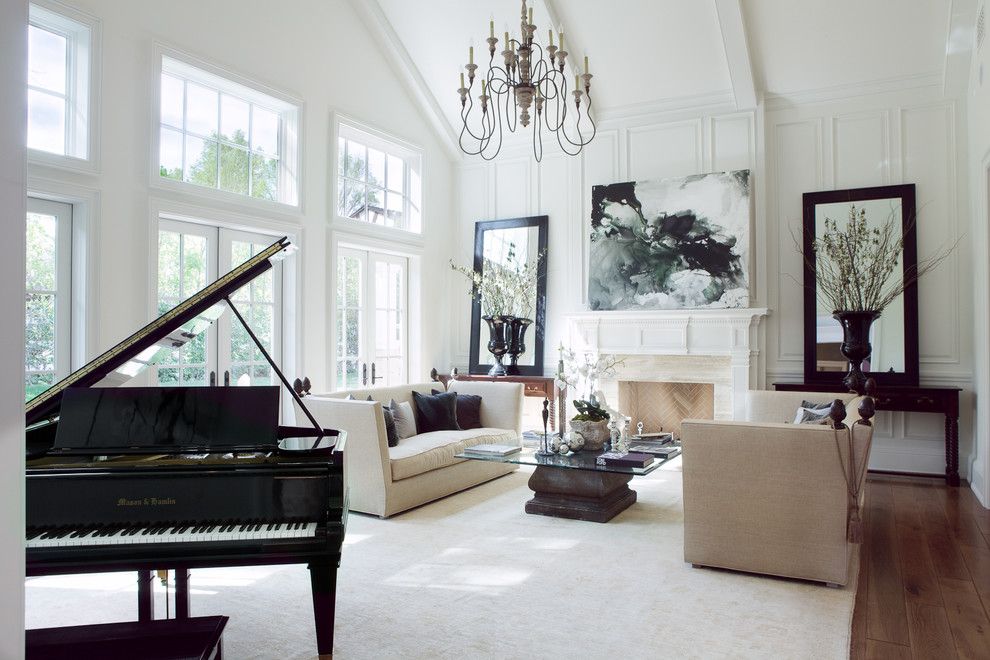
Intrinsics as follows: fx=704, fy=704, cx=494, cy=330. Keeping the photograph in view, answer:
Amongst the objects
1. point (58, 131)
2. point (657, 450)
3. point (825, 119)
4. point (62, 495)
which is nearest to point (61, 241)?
point (58, 131)

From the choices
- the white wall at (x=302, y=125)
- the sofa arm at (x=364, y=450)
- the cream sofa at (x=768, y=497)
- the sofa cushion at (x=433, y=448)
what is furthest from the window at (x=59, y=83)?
the cream sofa at (x=768, y=497)

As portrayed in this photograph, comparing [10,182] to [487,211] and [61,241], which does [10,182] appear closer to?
[61,241]

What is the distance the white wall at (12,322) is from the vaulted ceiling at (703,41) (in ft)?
20.0

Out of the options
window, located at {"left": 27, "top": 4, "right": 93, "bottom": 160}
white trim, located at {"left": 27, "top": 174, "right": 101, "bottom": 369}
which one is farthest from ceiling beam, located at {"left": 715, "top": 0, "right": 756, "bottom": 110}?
white trim, located at {"left": 27, "top": 174, "right": 101, "bottom": 369}

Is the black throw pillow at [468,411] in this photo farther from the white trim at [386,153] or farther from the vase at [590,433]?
the white trim at [386,153]

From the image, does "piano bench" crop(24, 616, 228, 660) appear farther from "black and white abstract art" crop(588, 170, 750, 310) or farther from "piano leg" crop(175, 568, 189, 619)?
"black and white abstract art" crop(588, 170, 750, 310)

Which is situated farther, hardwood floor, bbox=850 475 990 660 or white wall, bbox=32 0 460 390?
white wall, bbox=32 0 460 390

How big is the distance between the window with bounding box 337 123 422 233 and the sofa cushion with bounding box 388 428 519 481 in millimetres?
2492

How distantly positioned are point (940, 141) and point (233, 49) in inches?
234

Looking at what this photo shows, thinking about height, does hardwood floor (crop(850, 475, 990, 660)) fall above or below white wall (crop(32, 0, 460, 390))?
below

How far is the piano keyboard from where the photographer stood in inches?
85.5

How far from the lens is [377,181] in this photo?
7340 mm

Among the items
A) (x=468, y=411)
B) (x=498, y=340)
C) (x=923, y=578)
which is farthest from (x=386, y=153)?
(x=923, y=578)

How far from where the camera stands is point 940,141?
606cm
